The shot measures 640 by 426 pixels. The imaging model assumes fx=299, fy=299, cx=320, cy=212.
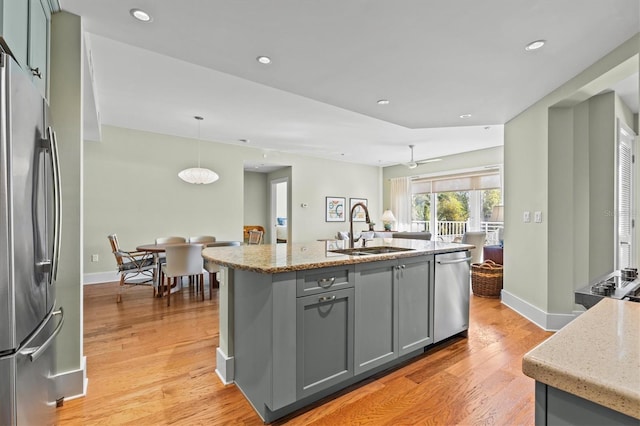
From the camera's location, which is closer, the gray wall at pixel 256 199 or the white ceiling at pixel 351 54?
the white ceiling at pixel 351 54

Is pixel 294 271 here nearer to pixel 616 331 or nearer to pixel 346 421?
pixel 346 421

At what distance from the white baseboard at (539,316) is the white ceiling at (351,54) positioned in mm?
2284

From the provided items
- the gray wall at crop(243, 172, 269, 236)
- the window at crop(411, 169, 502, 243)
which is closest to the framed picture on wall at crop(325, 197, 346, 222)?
the window at crop(411, 169, 502, 243)

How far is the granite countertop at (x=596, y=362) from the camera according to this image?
0.48 meters

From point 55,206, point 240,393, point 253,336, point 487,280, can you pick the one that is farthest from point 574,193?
point 55,206

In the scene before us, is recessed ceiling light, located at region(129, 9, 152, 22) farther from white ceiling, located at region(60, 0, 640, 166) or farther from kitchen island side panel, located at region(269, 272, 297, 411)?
kitchen island side panel, located at region(269, 272, 297, 411)

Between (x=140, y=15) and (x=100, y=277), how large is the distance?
463 centimetres

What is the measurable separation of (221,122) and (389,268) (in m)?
3.88

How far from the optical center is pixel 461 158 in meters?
7.21

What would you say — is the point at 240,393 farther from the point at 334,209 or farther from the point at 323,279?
the point at 334,209

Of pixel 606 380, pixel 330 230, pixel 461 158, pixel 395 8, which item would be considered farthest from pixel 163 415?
pixel 461 158

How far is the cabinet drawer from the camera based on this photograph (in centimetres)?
174

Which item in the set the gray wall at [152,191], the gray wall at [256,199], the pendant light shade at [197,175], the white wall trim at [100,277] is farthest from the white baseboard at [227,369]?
the gray wall at [256,199]

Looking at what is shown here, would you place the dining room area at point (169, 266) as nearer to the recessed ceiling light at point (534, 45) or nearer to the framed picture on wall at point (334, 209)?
the recessed ceiling light at point (534, 45)
